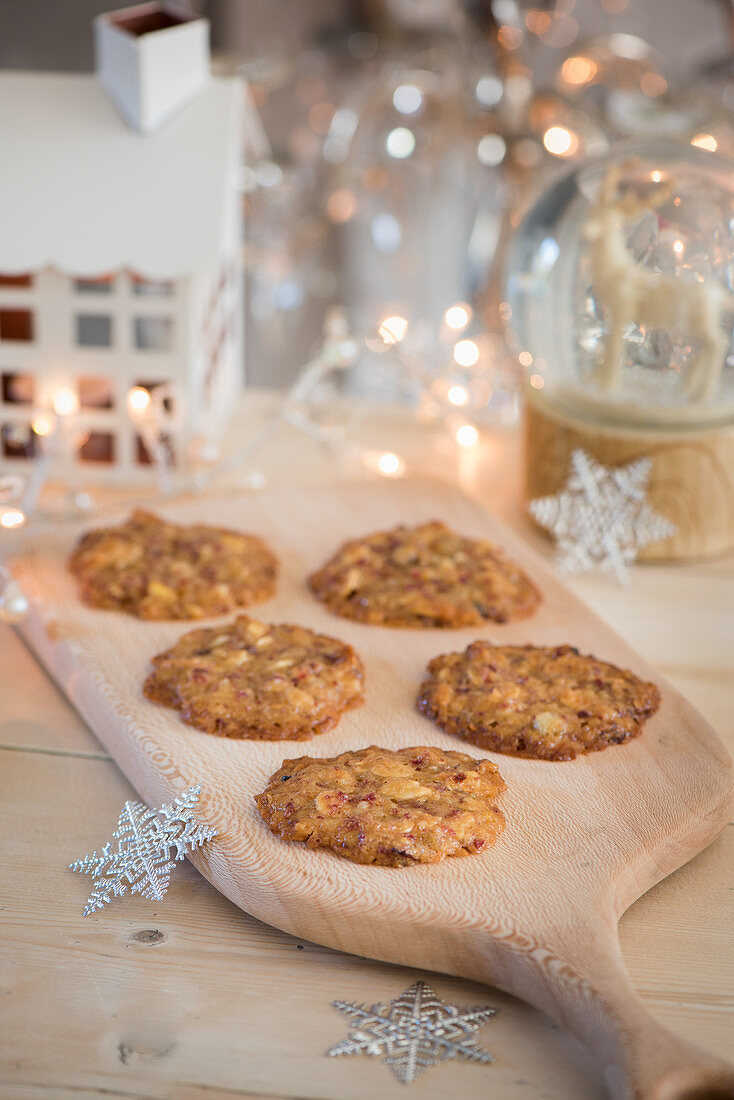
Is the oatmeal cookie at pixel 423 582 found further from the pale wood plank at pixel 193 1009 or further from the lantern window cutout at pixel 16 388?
the lantern window cutout at pixel 16 388

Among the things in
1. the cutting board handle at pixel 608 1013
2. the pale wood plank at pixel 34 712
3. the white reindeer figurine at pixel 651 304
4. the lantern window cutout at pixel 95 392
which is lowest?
the pale wood plank at pixel 34 712

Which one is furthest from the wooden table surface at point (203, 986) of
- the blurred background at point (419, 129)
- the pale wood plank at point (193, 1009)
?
the blurred background at point (419, 129)

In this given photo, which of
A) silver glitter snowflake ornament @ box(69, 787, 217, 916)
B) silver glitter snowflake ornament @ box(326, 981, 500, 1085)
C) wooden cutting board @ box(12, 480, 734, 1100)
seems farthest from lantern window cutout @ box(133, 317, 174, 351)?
silver glitter snowflake ornament @ box(326, 981, 500, 1085)

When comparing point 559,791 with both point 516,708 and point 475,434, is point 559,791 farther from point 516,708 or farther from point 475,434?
point 475,434

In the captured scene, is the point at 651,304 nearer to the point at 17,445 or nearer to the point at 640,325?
the point at 640,325

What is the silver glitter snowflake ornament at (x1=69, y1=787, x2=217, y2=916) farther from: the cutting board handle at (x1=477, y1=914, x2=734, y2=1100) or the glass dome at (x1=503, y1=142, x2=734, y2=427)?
the glass dome at (x1=503, y1=142, x2=734, y2=427)

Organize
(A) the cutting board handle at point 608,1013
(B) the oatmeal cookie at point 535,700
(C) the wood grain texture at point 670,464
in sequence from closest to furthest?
1. (A) the cutting board handle at point 608,1013
2. (B) the oatmeal cookie at point 535,700
3. (C) the wood grain texture at point 670,464

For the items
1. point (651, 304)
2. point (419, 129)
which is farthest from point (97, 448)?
point (419, 129)
